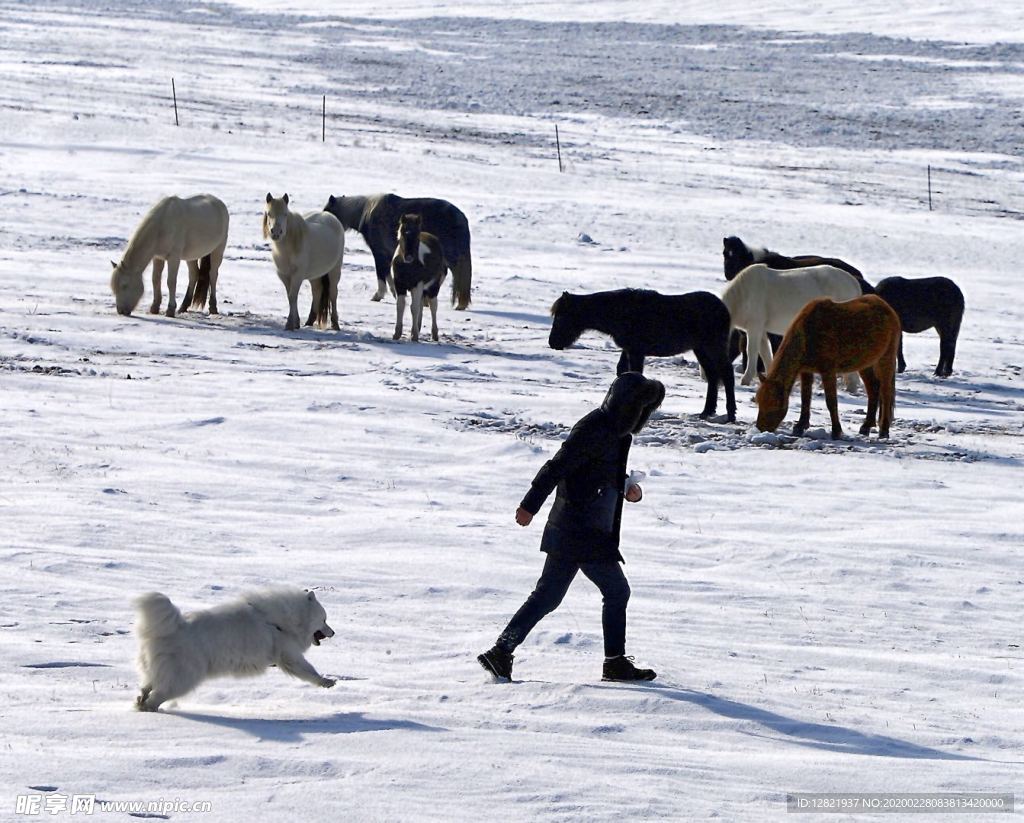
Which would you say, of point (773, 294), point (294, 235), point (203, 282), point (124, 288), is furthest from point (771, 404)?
point (203, 282)

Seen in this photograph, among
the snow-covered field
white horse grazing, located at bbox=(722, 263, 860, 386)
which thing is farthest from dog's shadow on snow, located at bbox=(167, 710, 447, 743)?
white horse grazing, located at bbox=(722, 263, 860, 386)

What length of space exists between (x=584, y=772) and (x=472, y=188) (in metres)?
24.1

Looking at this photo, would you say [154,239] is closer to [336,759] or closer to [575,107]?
[336,759]

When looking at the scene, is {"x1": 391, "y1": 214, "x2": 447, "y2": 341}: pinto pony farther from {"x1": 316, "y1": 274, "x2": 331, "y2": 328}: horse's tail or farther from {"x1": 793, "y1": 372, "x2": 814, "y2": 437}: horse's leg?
{"x1": 793, "y1": 372, "x2": 814, "y2": 437}: horse's leg

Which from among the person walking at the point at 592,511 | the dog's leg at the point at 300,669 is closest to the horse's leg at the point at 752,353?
the person walking at the point at 592,511

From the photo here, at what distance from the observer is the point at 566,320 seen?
1466cm

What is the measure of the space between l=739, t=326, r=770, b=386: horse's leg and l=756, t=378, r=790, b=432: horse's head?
1959 mm

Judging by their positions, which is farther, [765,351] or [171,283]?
[171,283]

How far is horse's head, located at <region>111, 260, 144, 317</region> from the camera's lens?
17656mm

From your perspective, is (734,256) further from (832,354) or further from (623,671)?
(623,671)

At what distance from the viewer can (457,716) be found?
6.19 m

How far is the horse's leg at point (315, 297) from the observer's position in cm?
1807

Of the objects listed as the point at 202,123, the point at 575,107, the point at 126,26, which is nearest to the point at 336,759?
the point at 202,123

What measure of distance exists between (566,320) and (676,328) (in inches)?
44.9
